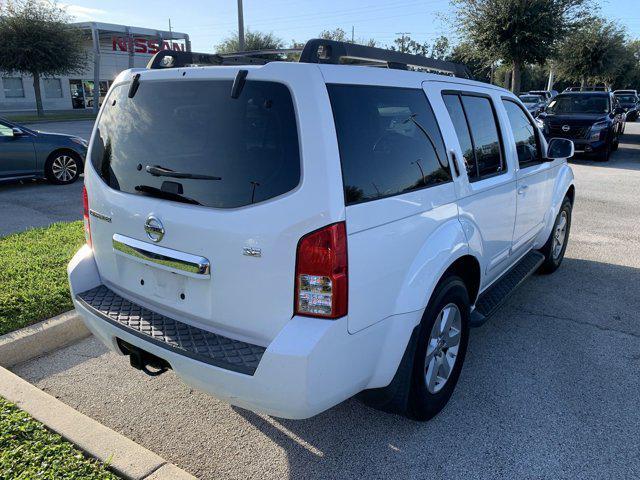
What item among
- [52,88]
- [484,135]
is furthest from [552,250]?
[52,88]

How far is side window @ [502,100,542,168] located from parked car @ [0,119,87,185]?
28.5 feet

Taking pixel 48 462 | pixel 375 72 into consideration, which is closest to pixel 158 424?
pixel 48 462

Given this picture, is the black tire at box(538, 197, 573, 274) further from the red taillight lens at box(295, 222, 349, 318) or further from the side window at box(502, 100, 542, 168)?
the red taillight lens at box(295, 222, 349, 318)

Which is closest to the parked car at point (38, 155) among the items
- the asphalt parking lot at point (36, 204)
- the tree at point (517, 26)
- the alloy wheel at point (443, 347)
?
the asphalt parking lot at point (36, 204)

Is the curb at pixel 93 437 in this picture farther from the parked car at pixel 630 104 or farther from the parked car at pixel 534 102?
the parked car at pixel 630 104

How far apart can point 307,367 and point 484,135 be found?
2364mm

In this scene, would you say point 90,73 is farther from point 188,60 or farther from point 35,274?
point 188,60

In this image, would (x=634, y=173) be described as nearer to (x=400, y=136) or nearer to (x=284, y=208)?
(x=400, y=136)

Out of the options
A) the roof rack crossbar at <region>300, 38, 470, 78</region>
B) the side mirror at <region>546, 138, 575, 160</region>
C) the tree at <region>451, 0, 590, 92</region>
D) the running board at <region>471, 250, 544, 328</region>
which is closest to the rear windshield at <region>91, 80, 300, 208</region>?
the roof rack crossbar at <region>300, 38, 470, 78</region>

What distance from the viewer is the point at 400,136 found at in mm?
2723

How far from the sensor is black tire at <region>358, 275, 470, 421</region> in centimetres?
266

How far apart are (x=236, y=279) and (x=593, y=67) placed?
4182 cm

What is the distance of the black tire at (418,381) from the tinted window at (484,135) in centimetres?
99

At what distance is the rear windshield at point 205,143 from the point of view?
2236mm
